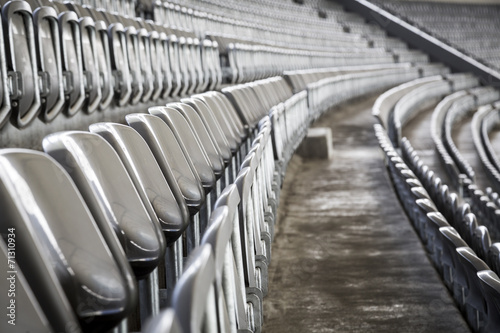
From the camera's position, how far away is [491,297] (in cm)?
50

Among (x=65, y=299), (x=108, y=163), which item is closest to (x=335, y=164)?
(x=108, y=163)

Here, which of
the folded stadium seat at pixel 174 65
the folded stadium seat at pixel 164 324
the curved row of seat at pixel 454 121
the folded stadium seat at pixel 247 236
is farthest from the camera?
the curved row of seat at pixel 454 121

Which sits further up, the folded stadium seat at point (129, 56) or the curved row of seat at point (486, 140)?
the folded stadium seat at point (129, 56)

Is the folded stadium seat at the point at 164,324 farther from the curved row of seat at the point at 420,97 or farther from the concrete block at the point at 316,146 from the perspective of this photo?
the curved row of seat at the point at 420,97

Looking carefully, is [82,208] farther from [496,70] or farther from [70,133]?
[496,70]

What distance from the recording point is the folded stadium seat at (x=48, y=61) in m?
0.68

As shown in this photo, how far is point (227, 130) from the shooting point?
0.80m

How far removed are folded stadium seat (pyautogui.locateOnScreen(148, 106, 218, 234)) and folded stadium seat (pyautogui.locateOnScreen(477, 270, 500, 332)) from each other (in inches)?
9.2

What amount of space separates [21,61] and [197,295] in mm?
493

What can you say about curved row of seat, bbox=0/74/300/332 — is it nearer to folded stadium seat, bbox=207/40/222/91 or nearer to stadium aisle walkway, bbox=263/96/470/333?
stadium aisle walkway, bbox=263/96/470/333

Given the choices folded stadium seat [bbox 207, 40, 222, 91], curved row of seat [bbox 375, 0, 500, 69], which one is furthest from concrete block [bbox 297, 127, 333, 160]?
curved row of seat [bbox 375, 0, 500, 69]

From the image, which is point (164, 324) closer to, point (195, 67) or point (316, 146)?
point (195, 67)

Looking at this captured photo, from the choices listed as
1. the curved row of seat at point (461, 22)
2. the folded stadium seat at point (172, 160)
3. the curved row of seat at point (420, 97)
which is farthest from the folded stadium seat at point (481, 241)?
the curved row of seat at point (461, 22)

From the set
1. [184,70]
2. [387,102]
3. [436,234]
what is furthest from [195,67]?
[387,102]
